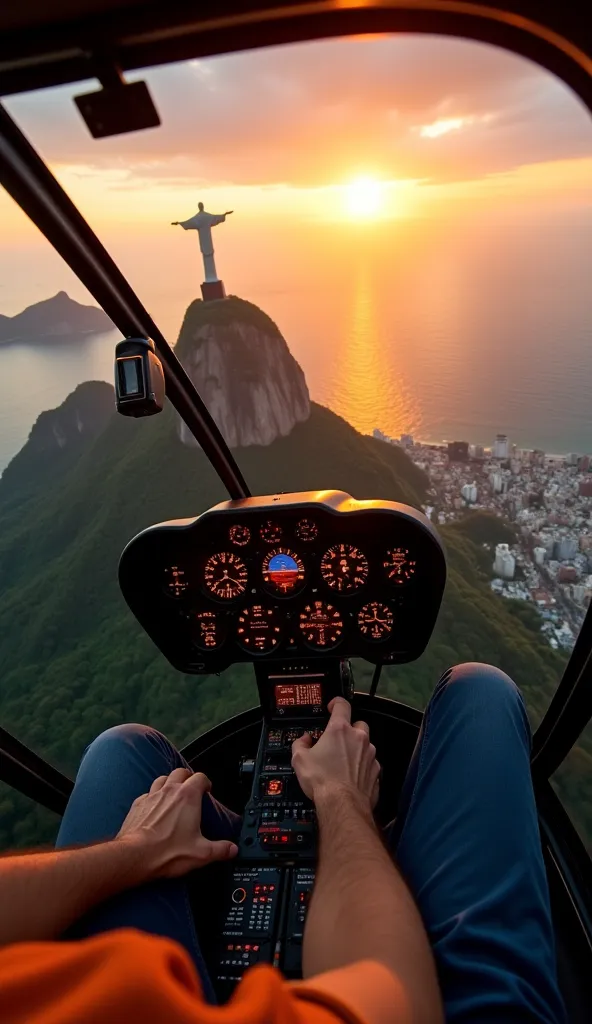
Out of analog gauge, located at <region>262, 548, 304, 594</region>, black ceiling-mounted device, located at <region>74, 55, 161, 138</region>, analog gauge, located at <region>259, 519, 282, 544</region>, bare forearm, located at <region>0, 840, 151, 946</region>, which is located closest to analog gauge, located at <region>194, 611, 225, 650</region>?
analog gauge, located at <region>262, 548, 304, 594</region>

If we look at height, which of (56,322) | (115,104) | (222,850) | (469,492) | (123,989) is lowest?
(222,850)

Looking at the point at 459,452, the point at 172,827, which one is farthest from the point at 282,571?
the point at 459,452

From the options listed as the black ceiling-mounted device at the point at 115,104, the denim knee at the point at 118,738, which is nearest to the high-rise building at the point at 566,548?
the denim knee at the point at 118,738

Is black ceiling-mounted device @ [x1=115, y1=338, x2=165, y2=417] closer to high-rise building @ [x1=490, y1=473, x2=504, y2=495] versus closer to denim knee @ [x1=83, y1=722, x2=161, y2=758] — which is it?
denim knee @ [x1=83, y1=722, x2=161, y2=758]

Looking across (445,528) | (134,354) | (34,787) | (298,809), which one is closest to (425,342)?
(445,528)

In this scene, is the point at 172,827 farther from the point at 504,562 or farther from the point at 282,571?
the point at 504,562

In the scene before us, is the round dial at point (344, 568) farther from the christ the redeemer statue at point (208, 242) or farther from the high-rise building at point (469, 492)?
the high-rise building at point (469, 492)
